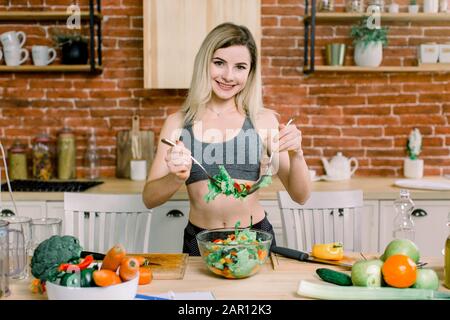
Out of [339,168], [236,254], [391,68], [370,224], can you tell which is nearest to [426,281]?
[236,254]

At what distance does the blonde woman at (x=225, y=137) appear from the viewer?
2.25 meters

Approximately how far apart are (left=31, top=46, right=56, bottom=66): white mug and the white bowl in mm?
2440

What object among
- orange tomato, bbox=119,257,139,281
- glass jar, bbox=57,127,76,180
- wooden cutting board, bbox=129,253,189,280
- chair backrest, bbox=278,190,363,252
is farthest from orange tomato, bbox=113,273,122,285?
glass jar, bbox=57,127,76,180

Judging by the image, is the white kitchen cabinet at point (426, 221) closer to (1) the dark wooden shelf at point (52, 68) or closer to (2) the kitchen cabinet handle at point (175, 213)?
(2) the kitchen cabinet handle at point (175, 213)

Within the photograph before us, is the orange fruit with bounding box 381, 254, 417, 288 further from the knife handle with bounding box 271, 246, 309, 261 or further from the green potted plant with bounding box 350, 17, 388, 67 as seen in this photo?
the green potted plant with bounding box 350, 17, 388, 67

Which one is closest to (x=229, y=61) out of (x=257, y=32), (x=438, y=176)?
(x=257, y=32)

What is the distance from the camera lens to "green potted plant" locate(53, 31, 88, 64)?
3432 mm

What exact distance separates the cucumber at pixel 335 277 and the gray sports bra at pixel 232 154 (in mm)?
811

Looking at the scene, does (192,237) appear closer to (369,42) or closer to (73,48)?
(73,48)

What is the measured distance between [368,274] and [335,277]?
0.11 m

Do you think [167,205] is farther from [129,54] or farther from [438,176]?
[438,176]

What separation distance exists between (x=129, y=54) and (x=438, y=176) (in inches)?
84.7

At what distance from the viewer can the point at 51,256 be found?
1.42m

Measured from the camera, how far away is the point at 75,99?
143 inches
